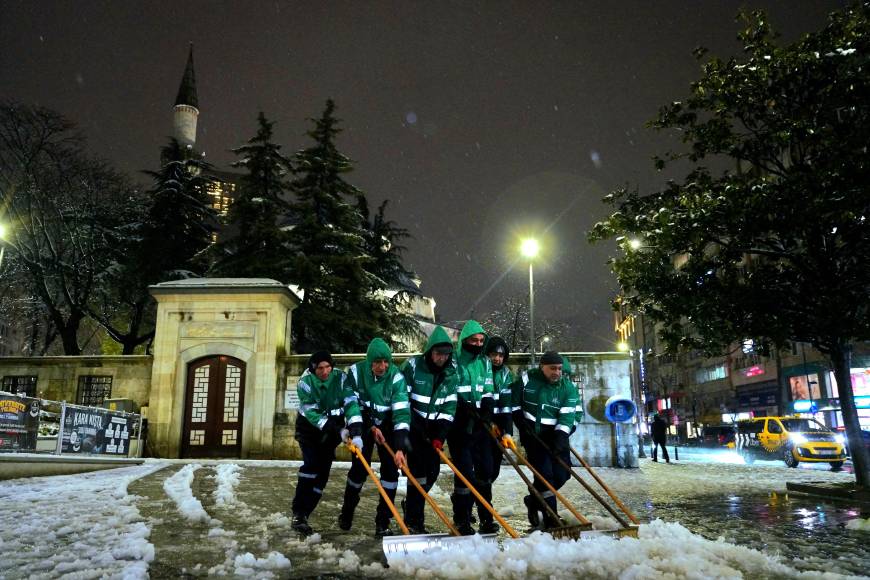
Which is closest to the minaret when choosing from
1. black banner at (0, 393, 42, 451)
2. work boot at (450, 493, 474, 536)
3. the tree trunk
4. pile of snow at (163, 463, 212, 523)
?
black banner at (0, 393, 42, 451)

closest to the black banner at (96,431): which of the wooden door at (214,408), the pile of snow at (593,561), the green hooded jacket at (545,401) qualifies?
the wooden door at (214,408)

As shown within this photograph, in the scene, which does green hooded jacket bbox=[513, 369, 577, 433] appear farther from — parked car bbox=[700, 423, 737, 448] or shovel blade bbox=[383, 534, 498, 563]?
parked car bbox=[700, 423, 737, 448]

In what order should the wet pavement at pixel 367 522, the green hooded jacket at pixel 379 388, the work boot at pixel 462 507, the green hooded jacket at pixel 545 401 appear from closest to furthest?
the wet pavement at pixel 367 522, the green hooded jacket at pixel 379 388, the work boot at pixel 462 507, the green hooded jacket at pixel 545 401

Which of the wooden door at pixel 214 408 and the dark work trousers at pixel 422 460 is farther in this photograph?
the wooden door at pixel 214 408

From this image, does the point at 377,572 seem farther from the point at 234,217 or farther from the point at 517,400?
the point at 234,217

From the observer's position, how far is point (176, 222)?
1344 inches

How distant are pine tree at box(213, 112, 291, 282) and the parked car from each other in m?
30.2

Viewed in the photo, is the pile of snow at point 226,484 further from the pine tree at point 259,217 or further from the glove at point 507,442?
the pine tree at point 259,217

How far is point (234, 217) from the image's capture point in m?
27.9

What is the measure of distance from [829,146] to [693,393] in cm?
6385

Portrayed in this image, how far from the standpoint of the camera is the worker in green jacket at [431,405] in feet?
22.7

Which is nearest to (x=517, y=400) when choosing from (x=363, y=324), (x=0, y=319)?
(x=363, y=324)

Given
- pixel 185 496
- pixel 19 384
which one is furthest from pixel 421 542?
pixel 19 384

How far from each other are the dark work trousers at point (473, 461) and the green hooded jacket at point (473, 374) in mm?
323
